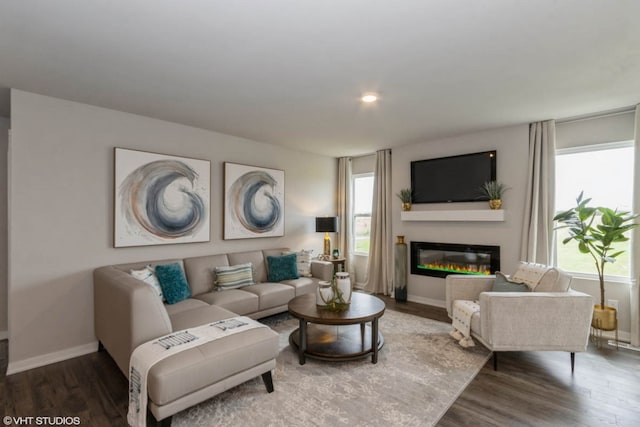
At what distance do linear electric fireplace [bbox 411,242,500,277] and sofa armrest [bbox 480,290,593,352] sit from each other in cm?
148

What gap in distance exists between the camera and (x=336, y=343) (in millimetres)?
3119

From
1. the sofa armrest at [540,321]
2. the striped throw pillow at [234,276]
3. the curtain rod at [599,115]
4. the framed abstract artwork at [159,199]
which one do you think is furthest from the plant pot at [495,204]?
the framed abstract artwork at [159,199]

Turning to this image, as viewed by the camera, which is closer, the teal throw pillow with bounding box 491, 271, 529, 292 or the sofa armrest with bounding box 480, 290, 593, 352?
the sofa armrest with bounding box 480, 290, 593, 352

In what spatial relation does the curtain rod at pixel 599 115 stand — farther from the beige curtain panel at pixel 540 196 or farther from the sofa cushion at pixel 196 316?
the sofa cushion at pixel 196 316

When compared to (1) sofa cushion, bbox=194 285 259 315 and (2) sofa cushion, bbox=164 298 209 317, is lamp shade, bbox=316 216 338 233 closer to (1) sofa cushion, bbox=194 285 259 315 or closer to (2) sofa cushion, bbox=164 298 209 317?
(1) sofa cushion, bbox=194 285 259 315

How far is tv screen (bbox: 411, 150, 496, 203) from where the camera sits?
422 cm

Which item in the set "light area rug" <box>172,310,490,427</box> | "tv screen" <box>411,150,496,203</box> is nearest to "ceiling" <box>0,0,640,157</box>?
"tv screen" <box>411,150,496,203</box>

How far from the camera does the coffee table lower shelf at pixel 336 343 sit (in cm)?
281

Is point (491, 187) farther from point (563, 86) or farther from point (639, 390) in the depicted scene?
point (639, 390)

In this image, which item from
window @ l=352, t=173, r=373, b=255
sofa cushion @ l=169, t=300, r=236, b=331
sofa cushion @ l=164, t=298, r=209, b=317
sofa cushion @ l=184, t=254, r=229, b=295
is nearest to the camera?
sofa cushion @ l=169, t=300, r=236, b=331

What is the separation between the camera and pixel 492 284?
11.3 feet

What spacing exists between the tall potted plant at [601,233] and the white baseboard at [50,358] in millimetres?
5118

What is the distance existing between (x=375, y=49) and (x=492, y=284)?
2845mm

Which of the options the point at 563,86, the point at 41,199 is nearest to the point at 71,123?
the point at 41,199
